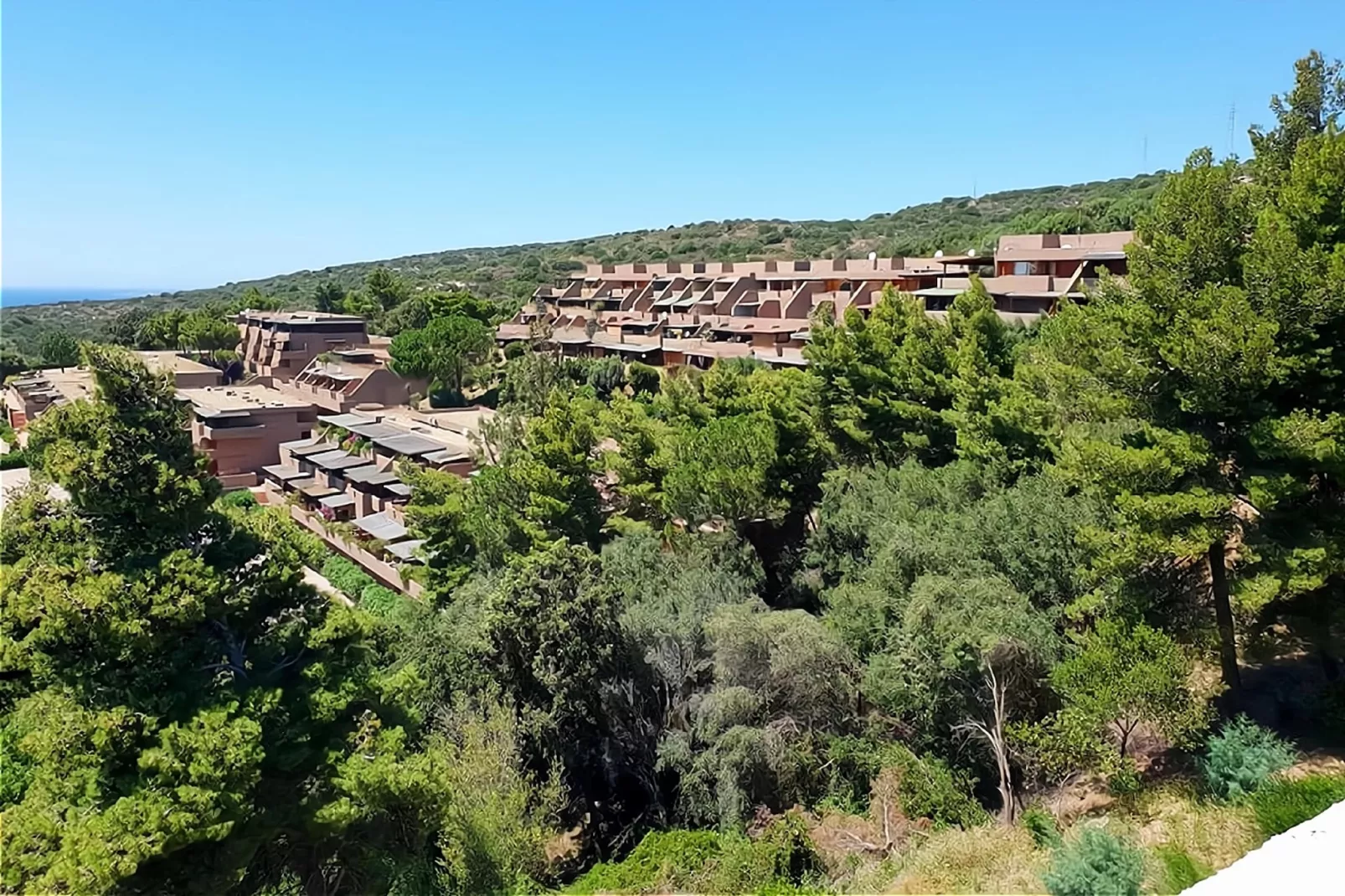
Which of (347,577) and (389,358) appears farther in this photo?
(389,358)

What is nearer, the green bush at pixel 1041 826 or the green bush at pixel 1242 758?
the green bush at pixel 1041 826

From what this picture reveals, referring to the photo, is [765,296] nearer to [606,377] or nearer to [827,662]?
[606,377]

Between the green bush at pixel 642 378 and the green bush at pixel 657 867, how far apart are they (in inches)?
1228

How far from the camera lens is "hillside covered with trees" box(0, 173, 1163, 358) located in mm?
63688

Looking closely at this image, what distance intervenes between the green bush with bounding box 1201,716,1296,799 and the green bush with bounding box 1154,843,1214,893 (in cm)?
177

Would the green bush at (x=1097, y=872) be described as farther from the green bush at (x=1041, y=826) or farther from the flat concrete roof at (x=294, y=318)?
the flat concrete roof at (x=294, y=318)

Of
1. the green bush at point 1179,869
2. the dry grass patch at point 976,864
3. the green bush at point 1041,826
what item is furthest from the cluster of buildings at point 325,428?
the green bush at point 1179,869

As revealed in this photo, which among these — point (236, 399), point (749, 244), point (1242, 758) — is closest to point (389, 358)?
point (236, 399)

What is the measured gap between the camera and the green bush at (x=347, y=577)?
1045 inches

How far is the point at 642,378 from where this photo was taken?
140 feet

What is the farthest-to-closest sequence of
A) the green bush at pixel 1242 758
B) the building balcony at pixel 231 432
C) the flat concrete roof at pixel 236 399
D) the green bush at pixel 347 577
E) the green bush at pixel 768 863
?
the flat concrete roof at pixel 236 399 < the building balcony at pixel 231 432 < the green bush at pixel 347 577 < the green bush at pixel 768 863 < the green bush at pixel 1242 758

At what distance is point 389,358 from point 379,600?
27.7m

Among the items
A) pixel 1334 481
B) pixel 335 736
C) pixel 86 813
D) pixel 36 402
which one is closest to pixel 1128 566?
pixel 1334 481

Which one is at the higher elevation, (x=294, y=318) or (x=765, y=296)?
(x=294, y=318)
